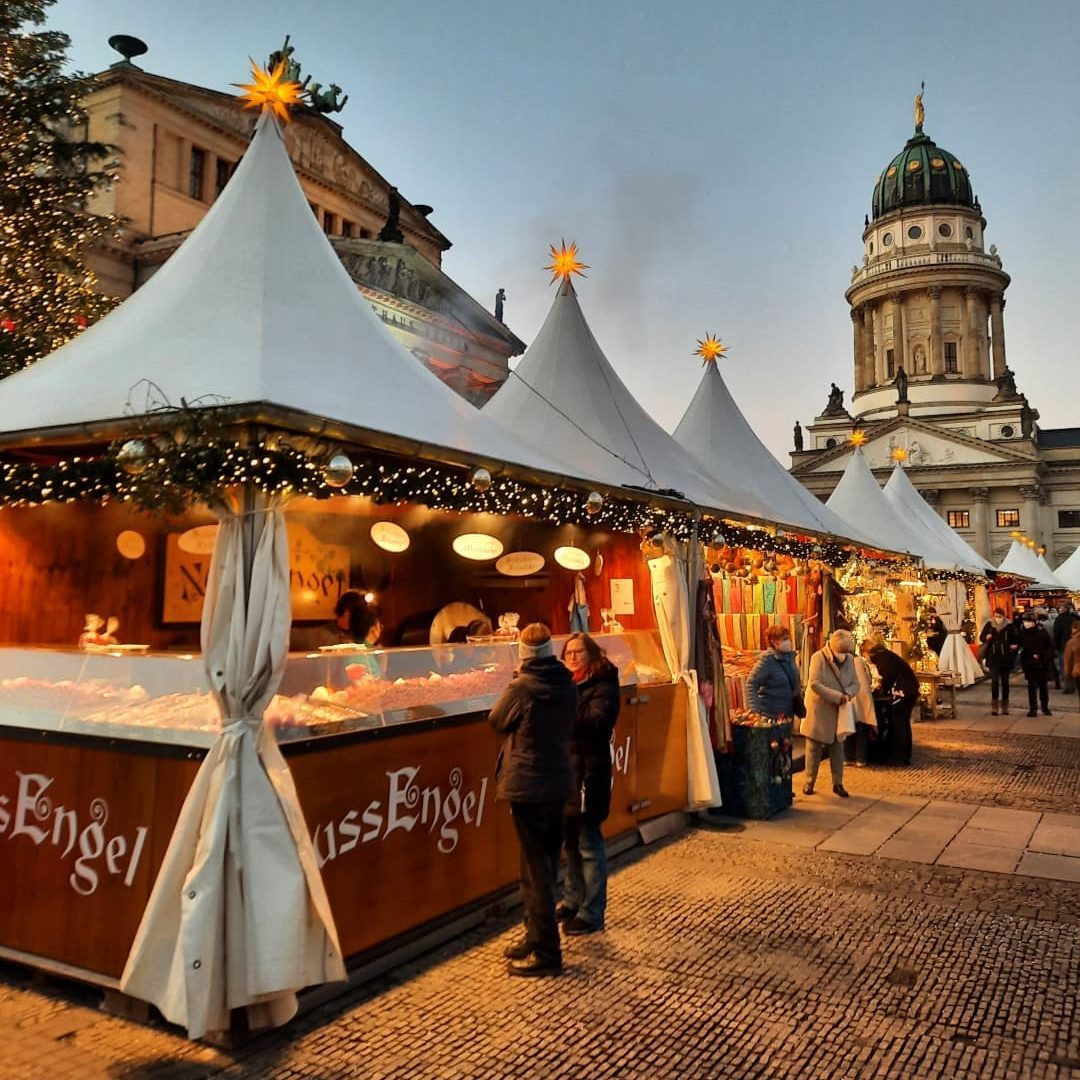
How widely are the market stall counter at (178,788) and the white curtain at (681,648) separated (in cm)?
294

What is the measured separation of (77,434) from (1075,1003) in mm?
5867

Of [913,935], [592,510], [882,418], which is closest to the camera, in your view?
[913,935]

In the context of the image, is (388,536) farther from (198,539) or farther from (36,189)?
(36,189)

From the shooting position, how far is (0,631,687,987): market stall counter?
4422 millimetres

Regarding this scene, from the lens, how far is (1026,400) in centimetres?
6700

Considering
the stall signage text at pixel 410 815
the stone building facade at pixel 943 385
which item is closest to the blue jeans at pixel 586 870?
the stall signage text at pixel 410 815

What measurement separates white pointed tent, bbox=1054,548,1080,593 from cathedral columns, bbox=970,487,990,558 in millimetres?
27872

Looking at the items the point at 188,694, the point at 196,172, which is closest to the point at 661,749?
the point at 188,694

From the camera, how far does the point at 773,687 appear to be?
878cm

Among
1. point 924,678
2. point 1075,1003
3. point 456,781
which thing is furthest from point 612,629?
point 924,678

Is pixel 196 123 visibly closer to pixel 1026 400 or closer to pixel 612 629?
pixel 612 629

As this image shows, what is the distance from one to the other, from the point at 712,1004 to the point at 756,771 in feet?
13.8

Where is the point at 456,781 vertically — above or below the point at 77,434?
below

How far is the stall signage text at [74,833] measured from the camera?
4406mm
